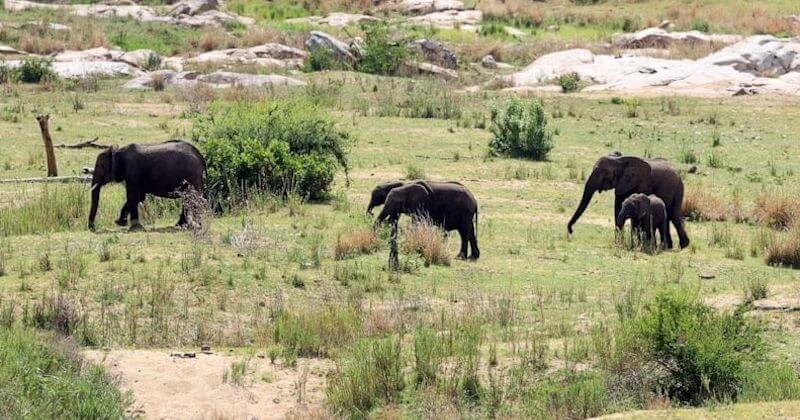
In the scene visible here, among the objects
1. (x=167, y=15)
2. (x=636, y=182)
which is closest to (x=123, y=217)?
(x=636, y=182)

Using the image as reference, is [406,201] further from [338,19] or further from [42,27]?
[338,19]

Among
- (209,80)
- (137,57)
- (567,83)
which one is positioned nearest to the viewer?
(209,80)

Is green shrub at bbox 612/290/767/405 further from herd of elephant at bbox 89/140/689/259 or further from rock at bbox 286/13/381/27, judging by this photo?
rock at bbox 286/13/381/27

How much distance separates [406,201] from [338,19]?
47221 mm

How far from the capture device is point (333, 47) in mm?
48219

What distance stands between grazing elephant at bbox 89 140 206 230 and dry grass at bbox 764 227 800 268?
26.9 ft

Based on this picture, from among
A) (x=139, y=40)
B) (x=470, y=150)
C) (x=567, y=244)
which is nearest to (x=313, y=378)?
(x=567, y=244)

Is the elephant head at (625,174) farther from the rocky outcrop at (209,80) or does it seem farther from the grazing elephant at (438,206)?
the rocky outcrop at (209,80)

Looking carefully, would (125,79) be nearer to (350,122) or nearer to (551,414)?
(350,122)

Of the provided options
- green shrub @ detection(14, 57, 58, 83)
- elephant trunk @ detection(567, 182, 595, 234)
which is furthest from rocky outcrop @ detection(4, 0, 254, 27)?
elephant trunk @ detection(567, 182, 595, 234)

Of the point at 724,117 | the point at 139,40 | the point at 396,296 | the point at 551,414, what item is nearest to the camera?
the point at 551,414

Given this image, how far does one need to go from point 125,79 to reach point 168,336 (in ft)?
98.7

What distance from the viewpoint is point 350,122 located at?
110 feet

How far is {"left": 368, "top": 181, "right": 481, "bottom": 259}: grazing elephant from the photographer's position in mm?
18594
